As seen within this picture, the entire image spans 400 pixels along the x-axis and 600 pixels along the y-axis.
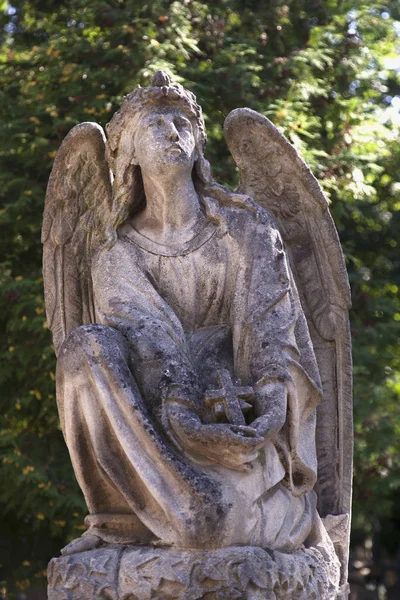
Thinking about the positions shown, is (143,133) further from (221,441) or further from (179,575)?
(179,575)

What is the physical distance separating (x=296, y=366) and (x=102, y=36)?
6304 millimetres


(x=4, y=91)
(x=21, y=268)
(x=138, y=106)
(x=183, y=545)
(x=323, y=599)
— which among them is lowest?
(x=21, y=268)

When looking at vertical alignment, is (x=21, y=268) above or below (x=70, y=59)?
A: below

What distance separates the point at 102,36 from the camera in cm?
1164

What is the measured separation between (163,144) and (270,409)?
135 centimetres

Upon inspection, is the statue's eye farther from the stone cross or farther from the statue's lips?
the stone cross

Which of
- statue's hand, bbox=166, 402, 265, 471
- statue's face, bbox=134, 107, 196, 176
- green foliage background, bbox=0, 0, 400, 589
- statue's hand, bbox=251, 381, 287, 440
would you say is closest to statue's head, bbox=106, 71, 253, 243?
statue's face, bbox=134, 107, 196, 176

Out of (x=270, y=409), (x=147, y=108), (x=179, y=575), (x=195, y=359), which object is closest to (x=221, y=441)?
(x=270, y=409)

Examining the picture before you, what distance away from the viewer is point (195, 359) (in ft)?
19.9

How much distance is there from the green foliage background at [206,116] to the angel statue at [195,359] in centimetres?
391

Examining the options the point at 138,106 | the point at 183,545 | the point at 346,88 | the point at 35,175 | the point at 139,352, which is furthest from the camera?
the point at 346,88

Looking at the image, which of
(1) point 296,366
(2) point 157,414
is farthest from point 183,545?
(1) point 296,366

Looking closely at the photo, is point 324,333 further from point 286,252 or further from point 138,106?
point 138,106

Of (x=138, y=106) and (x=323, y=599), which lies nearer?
(x=323, y=599)
